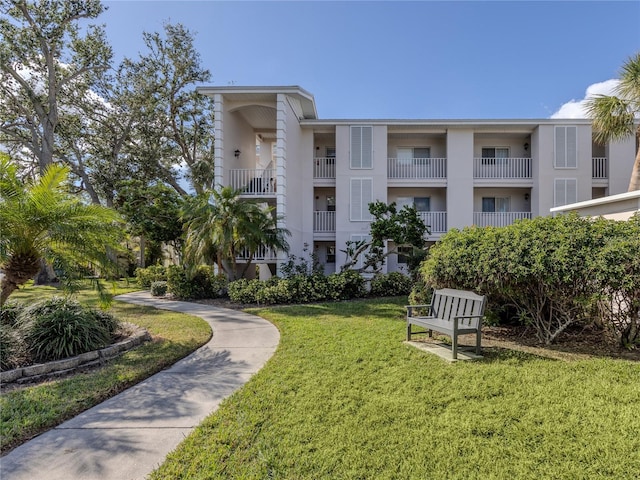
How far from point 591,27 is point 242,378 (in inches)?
549

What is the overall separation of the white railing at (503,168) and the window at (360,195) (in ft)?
17.8

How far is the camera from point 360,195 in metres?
15.2

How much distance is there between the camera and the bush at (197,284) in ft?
38.7

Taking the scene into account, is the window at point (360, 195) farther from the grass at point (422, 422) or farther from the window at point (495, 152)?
the grass at point (422, 422)

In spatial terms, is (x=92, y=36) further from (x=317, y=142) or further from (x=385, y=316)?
(x=385, y=316)

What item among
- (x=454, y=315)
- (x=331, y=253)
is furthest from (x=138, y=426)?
(x=331, y=253)

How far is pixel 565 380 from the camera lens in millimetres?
4043

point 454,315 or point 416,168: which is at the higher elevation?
point 416,168

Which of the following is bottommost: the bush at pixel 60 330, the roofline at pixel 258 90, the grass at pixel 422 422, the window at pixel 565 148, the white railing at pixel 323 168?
the grass at pixel 422 422

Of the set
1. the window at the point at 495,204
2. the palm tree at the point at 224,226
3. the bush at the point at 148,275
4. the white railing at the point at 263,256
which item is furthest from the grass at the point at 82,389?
the window at the point at 495,204

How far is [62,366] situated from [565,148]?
773 inches

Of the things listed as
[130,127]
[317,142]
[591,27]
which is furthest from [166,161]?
[591,27]

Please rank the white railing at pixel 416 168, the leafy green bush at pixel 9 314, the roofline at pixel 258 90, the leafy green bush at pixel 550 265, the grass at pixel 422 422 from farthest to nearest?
the white railing at pixel 416 168, the roofline at pixel 258 90, the leafy green bush at pixel 9 314, the leafy green bush at pixel 550 265, the grass at pixel 422 422

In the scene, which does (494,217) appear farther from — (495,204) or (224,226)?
(224,226)
